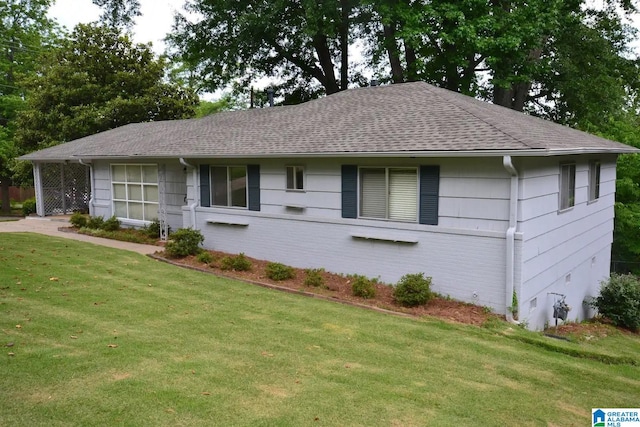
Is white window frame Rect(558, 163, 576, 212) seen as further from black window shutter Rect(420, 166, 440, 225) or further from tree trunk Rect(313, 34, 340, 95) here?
tree trunk Rect(313, 34, 340, 95)

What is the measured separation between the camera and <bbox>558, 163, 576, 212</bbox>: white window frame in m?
11.3

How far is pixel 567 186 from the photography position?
11.7 m

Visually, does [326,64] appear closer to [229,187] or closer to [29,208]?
[229,187]

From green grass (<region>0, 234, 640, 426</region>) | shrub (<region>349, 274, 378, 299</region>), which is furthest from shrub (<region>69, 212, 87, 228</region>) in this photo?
shrub (<region>349, 274, 378, 299</region>)

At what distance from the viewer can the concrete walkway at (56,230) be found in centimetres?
1474

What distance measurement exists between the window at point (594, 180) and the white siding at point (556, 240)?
26cm

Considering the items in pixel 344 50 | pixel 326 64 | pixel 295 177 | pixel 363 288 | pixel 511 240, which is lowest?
pixel 363 288

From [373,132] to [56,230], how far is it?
42.7 feet

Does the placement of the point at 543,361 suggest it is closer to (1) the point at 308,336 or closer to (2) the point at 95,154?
(1) the point at 308,336

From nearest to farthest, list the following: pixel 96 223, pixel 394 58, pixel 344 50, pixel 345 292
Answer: pixel 345 292 < pixel 96 223 < pixel 394 58 < pixel 344 50

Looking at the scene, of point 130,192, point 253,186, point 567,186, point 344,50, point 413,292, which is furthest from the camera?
point 344,50

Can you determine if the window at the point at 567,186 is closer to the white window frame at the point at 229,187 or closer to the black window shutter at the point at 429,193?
the black window shutter at the point at 429,193

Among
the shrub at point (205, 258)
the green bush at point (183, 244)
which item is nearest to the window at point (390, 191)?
the shrub at point (205, 258)

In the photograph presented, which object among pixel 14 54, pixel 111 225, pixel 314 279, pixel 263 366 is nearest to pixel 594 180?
pixel 314 279
